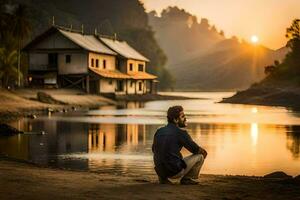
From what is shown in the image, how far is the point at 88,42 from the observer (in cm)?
8200

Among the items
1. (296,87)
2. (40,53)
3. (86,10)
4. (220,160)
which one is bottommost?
(220,160)

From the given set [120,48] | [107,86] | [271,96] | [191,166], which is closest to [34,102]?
[107,86]

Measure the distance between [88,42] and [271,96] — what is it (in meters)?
26.6

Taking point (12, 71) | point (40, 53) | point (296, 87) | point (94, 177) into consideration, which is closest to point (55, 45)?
point (40, 53)

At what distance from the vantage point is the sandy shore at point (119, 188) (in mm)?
10453

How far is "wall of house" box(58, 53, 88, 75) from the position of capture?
7738 centimetres

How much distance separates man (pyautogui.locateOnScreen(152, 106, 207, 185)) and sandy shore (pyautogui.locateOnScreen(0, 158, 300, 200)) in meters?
0.28

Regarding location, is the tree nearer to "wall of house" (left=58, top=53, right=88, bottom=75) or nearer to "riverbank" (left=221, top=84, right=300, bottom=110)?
"riverbank" (left=221, top=84, right=300, bottom=110)

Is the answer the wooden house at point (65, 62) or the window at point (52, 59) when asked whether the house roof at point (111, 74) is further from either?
the window at point (52, 59)

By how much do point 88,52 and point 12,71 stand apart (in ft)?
34.2

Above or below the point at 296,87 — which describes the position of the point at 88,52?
above

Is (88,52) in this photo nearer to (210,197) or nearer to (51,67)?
(51,67)

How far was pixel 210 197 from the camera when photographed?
34.8 ft

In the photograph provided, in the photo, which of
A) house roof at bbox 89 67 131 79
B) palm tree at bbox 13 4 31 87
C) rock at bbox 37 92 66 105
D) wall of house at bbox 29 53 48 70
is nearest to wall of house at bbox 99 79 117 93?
house roof at bbox 89 67 131 79
